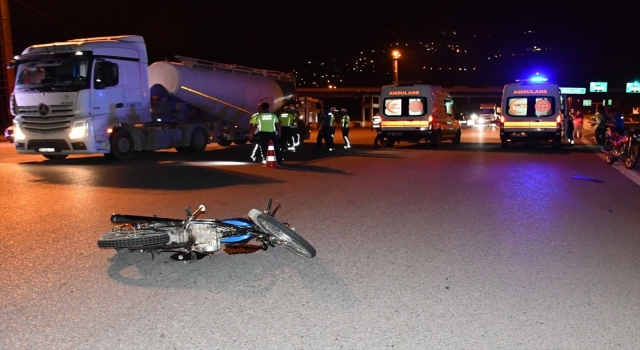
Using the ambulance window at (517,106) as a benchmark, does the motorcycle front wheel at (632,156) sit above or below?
below

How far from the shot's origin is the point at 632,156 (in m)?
14.3

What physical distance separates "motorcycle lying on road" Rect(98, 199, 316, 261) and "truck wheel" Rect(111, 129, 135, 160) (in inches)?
422

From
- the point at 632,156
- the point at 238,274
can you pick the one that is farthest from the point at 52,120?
the point at 632,156

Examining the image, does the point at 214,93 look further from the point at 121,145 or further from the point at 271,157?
the point at 271,157

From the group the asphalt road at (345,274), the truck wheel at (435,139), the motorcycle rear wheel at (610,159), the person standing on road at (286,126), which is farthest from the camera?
the truck wheel at (435,139)

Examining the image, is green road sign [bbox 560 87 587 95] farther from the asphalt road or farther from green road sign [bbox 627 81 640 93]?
the asphalt road

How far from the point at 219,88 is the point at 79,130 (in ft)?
23.0

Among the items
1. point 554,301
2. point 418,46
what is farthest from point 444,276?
point 418,46

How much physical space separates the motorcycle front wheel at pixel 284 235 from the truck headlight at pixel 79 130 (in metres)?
10.8

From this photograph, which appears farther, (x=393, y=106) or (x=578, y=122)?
(x=578, y=122)

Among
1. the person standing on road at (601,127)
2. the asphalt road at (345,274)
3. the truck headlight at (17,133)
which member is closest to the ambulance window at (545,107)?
the person standing on road at (601,127)

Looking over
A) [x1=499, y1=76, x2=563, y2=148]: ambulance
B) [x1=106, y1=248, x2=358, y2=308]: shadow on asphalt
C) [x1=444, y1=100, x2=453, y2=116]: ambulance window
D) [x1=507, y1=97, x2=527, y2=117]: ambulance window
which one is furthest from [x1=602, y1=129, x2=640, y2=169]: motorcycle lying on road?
[x1=106, y1=248, x2=358, y2=308]: shadow on asphalt

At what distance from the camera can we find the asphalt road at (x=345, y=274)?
3996 millimetres

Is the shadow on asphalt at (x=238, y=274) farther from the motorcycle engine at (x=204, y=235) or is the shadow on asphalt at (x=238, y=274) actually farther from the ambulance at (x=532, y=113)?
the ambulance at (x=532, y=113)
